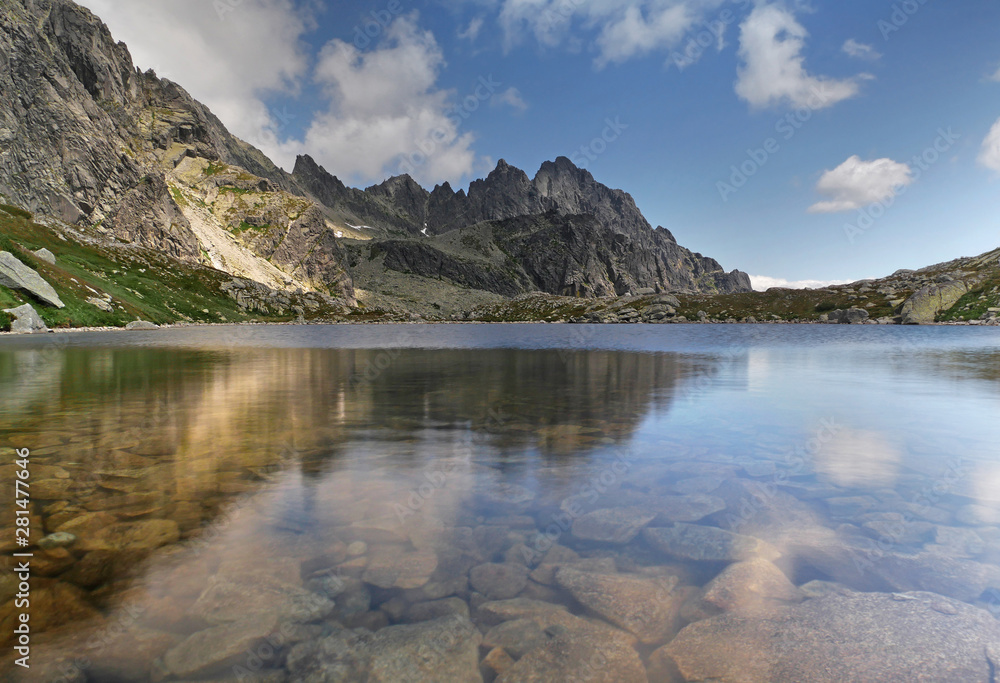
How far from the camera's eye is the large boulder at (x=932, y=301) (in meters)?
186

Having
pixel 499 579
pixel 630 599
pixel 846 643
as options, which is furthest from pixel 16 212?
pixel 846 643

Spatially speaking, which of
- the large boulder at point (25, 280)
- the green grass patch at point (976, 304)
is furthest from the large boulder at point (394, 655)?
the green grass patch at point (976, 304)

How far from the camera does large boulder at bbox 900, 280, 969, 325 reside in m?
186

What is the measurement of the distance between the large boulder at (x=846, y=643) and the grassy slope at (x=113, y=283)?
109758 mm

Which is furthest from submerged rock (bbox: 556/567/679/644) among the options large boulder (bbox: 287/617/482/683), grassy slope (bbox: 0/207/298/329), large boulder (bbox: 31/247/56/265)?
large boulder (bbox: 31/247/56/265)

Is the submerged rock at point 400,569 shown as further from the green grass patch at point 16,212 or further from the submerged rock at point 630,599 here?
the green grass patch at point 16,212

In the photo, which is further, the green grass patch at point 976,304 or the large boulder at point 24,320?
the green grass patch at point 976,304

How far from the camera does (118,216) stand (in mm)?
192500

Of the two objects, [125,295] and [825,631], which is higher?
[125,295]

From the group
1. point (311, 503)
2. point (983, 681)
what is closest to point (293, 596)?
point (311, 503)

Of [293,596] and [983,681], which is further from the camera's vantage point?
[293,596]

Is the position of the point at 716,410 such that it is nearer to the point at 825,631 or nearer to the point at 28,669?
the point at 825,631

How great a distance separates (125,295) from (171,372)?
417 ft

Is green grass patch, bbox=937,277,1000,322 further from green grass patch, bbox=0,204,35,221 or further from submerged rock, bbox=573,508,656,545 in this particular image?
green grass patch, bbox=0,204,35,221
